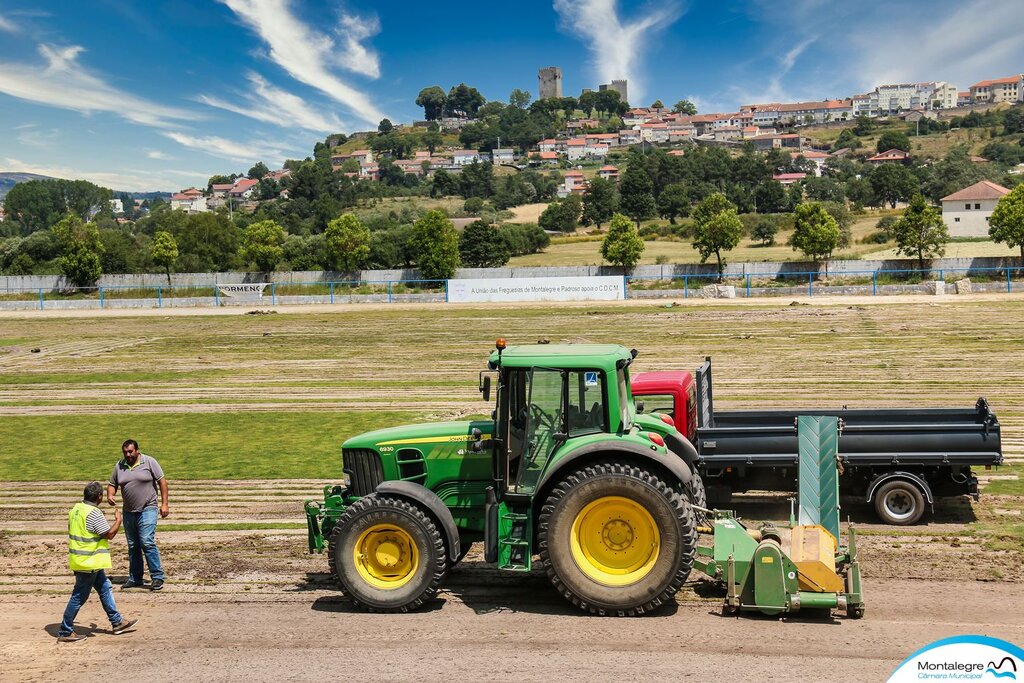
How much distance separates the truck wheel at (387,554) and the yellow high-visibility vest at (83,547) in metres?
2.27

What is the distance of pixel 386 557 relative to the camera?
9289 mm

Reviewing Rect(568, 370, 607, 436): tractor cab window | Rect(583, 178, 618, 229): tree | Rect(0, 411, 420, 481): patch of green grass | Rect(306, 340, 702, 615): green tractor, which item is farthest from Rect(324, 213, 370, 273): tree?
Rect(568, 370, 607, 436): tractor cab window

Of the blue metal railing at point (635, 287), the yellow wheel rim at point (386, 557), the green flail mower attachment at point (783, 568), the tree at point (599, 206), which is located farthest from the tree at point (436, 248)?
the green flail mower attachment at point (783, 568)

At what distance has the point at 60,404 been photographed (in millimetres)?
24641

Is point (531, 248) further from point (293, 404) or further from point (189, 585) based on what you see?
point (189, 585)

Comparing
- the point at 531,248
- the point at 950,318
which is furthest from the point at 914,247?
the point at 531,248

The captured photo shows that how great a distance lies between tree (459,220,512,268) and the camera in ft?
258

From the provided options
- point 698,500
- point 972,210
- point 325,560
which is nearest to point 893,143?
point 972,210

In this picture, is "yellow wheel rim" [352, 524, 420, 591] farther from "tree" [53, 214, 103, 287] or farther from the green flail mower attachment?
"tree" [53, 214, 103, 287]

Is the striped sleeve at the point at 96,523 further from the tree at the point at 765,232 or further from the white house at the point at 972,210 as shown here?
the white house at the point at 972,210

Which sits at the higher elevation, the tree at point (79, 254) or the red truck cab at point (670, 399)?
the tree at point (79, 254)

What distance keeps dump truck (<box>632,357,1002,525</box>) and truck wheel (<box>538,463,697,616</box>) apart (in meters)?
3.05

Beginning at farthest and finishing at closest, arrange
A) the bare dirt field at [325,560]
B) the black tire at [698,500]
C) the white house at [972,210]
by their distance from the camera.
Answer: the white house at [972,210], the black tire at [698,500], the bare dirt field at [325,560]

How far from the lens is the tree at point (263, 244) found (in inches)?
2751
